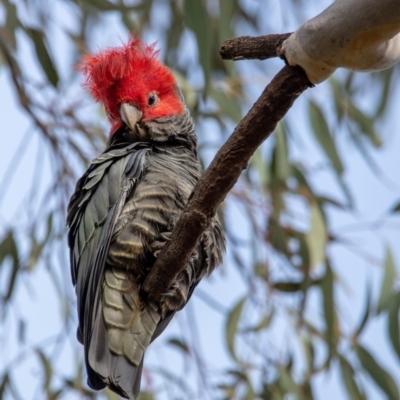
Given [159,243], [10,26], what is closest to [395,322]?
[159,243]

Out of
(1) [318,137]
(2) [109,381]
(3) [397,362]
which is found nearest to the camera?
(2) [109,381]

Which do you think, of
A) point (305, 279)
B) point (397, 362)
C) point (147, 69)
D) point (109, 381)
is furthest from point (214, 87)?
point (109, 381)

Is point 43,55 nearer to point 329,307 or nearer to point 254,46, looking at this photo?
point 254,46

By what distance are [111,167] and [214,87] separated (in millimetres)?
1098

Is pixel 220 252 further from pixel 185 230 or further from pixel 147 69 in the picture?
pixel 147 69

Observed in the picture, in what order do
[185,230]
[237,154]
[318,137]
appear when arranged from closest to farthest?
[237,154], [185,230], [318,137]

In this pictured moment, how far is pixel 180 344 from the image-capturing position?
3.29 metres

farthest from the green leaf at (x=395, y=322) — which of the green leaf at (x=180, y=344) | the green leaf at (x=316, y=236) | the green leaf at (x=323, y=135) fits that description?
the green leaf at (x=180, y=344)

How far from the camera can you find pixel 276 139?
317cm

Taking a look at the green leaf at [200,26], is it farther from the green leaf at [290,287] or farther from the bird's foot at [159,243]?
the green leaf at [290,287]

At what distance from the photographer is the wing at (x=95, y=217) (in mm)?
2221

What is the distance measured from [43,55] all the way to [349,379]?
1.94 m

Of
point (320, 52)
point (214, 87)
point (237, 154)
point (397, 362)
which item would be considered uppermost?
point (214, 87)

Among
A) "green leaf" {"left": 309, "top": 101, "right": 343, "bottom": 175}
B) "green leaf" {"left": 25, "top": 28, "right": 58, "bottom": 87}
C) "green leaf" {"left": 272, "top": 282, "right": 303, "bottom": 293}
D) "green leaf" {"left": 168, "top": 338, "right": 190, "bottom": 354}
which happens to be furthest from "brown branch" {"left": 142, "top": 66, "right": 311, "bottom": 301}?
"green leaf" {"left": 309, "top": 101, "right": 343, "bottom": 175}
